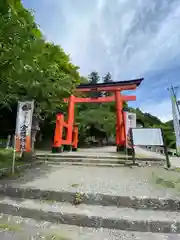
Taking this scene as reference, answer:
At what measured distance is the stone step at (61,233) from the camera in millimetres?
2156

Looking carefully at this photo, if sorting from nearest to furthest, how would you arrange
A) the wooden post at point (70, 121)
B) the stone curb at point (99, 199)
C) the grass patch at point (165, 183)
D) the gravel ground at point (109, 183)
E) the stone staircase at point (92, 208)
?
the stone staircase at point (92, 208) < the stone curb at point (99, 199) < the gravel ground at point (109, 183) < the grass patch at point (165, 183) < the wooden post at point (70, 121)

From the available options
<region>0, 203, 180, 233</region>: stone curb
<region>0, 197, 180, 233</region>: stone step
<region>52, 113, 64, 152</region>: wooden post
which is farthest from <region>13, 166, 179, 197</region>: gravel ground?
<region>52, 113, 64, 152</region>: wooden post

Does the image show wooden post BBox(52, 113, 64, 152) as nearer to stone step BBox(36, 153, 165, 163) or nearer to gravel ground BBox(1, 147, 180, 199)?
stone step BBox(36, 153, 165, 163)

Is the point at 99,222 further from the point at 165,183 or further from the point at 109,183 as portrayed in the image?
the point at 165,183

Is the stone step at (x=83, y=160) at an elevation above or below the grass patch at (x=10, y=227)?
above

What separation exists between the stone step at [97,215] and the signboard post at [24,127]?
6.35 feet

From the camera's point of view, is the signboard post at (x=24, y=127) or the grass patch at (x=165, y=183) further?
the signboard post at (x=24, y=127)

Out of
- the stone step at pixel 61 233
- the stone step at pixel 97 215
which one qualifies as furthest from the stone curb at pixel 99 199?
the stone step at pixel 61 233

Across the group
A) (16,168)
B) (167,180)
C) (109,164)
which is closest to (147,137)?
(109,164)

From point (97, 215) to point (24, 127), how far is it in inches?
128

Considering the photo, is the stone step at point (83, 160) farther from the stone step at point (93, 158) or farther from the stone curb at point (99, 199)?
the stone curb at point (99, 199)

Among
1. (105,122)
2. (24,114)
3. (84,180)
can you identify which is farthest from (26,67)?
(105,122)

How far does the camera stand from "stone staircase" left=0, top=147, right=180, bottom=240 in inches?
90.7

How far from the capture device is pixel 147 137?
5.34m
